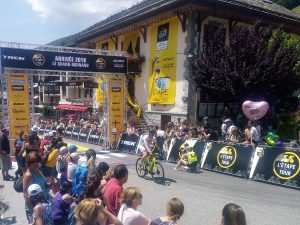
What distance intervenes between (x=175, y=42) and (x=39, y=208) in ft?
66.3

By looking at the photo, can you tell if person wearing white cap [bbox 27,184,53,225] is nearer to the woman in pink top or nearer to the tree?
the woman in pink top

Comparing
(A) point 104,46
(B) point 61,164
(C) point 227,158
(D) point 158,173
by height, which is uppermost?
(A) point 104,46

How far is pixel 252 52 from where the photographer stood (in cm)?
1875

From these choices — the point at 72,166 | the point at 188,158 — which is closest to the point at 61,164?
the point at 72,166

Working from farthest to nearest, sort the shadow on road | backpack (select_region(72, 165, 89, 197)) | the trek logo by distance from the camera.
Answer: the trek logo, the shadow on road, backpack (select_region(72, 165, 89, 197))

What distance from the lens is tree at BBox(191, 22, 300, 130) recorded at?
61.5 feet

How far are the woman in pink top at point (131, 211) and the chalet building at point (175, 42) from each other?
60.0 ft

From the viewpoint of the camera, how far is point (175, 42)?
23516 mm

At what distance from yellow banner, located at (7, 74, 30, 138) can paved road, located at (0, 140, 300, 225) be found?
6961 millimetres

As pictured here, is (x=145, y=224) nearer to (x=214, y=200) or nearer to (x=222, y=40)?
(x=214, y=200)

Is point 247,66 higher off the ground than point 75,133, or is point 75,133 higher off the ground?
point 247,66

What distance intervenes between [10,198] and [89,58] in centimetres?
1072

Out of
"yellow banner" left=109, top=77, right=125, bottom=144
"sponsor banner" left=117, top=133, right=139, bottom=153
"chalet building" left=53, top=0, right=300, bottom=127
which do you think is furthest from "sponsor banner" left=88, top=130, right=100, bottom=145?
"chalet building" left=53, top=0, right=300, bottom=127

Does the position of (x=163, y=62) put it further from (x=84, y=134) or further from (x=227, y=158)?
(x=227, y=158)
